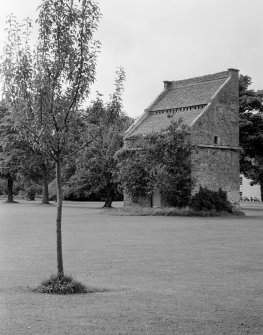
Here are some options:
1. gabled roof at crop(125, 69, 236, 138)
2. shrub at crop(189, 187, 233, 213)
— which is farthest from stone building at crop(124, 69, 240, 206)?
shrub at crop(189, 187, 233, 213)

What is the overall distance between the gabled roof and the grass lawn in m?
27.3

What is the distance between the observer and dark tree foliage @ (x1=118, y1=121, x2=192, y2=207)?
4859 cm

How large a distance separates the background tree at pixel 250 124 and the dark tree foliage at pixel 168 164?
552 inches

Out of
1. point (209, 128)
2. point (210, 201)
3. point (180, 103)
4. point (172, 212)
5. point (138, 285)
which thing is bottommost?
point (138, 285)

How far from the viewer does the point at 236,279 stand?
15.6m

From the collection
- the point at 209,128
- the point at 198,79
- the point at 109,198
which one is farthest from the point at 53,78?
the point at 109,198

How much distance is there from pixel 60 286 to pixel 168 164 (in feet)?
118

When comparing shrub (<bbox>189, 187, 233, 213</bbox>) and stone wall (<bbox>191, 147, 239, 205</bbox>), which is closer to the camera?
shrub (<bbox>189, 187, 233, 213</bbox>)

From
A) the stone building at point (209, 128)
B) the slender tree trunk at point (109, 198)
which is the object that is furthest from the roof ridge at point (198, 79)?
the slender tree trunk at point (109, 198)

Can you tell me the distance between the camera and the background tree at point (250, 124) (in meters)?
61.9

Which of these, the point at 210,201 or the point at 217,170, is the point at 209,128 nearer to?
the point at 217,170

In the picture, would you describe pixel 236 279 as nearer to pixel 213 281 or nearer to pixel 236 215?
pixel 213 281

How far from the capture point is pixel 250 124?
200 ft

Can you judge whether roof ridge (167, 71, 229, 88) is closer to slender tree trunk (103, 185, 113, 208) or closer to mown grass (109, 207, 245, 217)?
slender tree trunk (103, 185, 113, 208)
